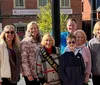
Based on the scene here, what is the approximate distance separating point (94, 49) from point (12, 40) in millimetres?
1445

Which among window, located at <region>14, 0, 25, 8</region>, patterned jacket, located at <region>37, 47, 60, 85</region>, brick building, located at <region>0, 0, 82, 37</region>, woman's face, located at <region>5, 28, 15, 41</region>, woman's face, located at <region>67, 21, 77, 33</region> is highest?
window, located at <region>14, 0, 25, 8</region>

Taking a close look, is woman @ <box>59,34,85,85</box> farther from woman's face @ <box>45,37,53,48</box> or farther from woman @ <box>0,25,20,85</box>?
woman @ <box>0,25,20,85</box>

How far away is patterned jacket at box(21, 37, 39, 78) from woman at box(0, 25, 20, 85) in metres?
0.09

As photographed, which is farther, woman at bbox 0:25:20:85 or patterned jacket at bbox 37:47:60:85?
patterned jacket at bbox 37:47:60:85

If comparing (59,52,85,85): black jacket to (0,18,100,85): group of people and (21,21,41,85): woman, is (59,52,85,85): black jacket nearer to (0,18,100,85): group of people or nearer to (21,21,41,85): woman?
(0,18,100,85): group of people

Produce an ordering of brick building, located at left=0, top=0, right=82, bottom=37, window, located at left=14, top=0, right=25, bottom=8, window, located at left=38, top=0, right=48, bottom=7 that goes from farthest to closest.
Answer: window, located at left=38, top=0, right=48, bottom=7, window, located at left=14, top=0, right=25, bottom=8, brick building, located at left=0, top=0, right=82, bottom=37

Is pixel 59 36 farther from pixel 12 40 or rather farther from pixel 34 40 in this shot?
pixel 12 40

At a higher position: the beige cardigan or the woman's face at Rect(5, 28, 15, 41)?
the woman's face at Rect(5, 28, 15, 41)

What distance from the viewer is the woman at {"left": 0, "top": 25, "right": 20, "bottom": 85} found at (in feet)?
15.1

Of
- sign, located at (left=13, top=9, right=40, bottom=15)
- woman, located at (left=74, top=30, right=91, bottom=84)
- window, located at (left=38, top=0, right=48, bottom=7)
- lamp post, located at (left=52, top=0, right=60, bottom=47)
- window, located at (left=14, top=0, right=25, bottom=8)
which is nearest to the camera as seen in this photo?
woman, located at (left=74, top=30, right=91, bottom=84)

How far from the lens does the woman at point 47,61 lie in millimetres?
4727

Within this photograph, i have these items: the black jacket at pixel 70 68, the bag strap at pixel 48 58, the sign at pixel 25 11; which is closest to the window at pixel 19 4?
the sign at pixel 25 11

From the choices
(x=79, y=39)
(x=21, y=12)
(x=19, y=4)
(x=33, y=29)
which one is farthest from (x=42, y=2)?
(x=33, y=29)

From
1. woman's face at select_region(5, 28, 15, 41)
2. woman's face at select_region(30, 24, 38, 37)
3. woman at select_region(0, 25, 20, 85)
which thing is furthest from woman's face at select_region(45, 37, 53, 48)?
woman's face at select_region(5, 28, 15, 41)
